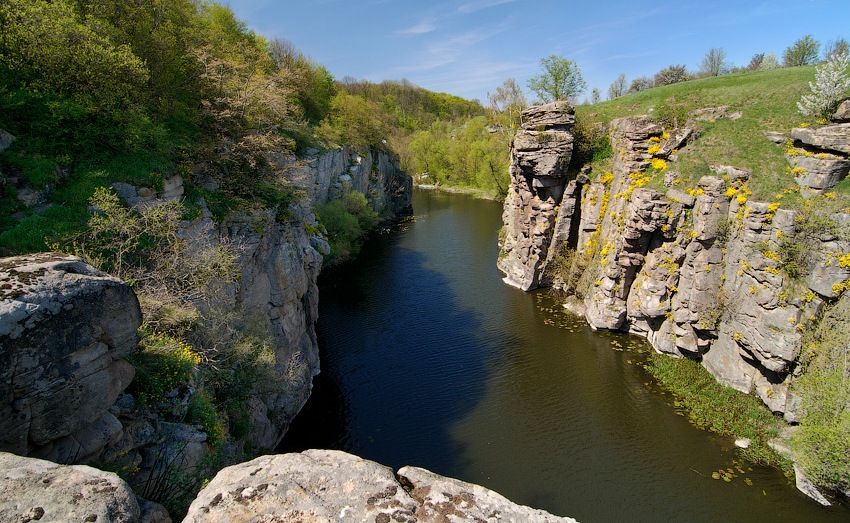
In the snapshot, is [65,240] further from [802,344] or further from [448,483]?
[802,344]

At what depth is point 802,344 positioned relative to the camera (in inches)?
637

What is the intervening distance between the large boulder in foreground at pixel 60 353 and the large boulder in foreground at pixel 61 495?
65.8 inches

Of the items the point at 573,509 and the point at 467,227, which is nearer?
the point at 573,509

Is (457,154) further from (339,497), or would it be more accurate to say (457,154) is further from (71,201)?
(339,497)

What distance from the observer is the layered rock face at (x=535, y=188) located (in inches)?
1144

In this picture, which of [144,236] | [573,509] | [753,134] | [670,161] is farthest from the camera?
[670,161]

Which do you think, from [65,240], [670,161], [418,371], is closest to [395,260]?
[418,371]

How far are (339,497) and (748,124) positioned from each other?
2750 cm

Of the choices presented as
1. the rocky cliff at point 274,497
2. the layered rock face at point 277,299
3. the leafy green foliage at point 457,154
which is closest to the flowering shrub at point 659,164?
the layered rock face at point 277,299

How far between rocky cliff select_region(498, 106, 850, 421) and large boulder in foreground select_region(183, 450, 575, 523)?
60.3 feet

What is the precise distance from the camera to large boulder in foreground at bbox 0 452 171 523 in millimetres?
3375

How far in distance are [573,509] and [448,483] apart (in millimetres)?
12430

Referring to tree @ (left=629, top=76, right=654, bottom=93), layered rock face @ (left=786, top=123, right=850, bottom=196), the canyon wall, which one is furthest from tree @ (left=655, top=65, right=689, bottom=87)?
the canyon wall

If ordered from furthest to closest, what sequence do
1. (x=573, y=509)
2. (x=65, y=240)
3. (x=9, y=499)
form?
(x=573, y=509), (x=65, y=240), (x=9, y=499)
